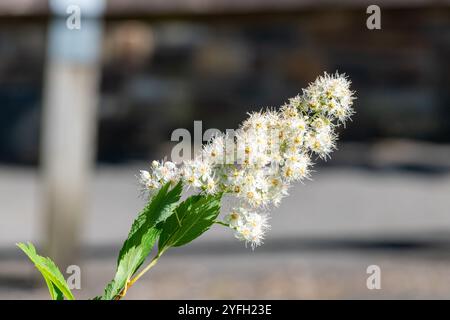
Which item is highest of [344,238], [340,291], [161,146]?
[161,146]

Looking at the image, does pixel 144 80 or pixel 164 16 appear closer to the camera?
pixel 164 16

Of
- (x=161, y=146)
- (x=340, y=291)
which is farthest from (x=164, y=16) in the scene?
(x=161, y=146)

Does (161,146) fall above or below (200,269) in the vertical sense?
above

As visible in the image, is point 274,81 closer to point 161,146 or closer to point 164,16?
point 161,146

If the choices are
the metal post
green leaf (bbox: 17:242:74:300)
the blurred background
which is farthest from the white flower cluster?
the metal post

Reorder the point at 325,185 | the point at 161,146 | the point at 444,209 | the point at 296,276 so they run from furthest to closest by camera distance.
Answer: the point at 161,146 → the point at 325,185 → the point at 444,209 → the point at 296,276

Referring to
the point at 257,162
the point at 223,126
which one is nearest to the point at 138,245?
the point at 257,162

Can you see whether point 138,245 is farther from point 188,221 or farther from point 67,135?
point 67,135

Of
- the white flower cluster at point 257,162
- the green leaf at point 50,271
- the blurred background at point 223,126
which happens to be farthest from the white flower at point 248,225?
the blurred background at point 223,126
